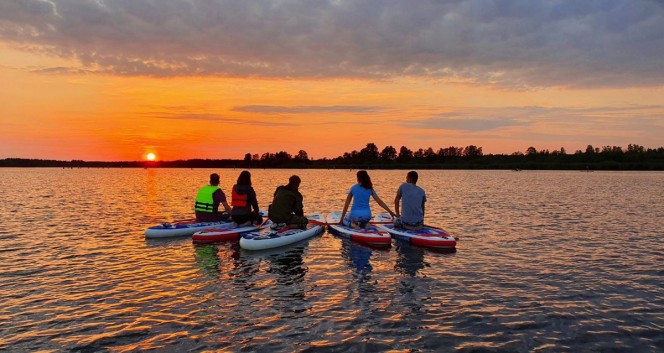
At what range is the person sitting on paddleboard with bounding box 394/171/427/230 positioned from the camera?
19031 mm

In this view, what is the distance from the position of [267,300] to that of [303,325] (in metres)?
2.10

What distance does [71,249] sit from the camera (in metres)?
18.7

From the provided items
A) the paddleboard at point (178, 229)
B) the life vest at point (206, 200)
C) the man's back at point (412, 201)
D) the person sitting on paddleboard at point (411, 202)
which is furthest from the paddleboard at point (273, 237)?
the man's back at point (412, 201)

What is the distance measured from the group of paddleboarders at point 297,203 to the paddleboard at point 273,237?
0.53 meters

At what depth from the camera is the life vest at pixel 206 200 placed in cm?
2193

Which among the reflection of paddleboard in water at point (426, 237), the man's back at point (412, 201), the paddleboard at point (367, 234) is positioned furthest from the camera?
the man's back at point (412, 201)

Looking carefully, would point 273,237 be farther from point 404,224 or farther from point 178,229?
point 404,224

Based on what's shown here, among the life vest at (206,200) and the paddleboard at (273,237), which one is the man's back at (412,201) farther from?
the life vest at (206,200)

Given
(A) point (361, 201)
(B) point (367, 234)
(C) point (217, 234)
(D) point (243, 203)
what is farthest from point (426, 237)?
(C) point (217, 234)

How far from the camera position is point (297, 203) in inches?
803

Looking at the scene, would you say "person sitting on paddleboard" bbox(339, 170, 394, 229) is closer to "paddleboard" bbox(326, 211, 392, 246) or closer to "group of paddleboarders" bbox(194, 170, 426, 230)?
"group of paddleboarders" bbox(194, 170, 426, 230)

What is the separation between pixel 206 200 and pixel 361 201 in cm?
833

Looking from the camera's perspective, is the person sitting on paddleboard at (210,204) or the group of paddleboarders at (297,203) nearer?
the group of paddleboarders at (297,203)

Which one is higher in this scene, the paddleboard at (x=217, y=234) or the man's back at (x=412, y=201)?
the man's back at (x=412, y=201)
